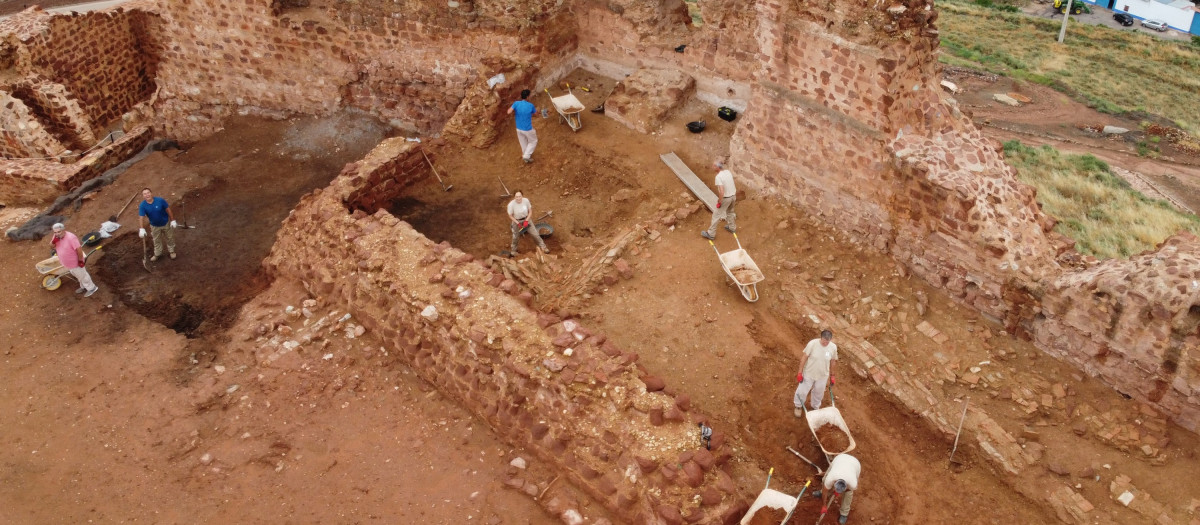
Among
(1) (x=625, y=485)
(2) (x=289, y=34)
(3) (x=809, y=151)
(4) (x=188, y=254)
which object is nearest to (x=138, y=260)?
(4) (x=188, y=254)

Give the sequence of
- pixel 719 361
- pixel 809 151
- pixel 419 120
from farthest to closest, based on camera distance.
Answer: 1. pixel 419 120
2. pixel 809 151
3. pixel 719 361

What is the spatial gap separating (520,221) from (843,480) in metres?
6.08

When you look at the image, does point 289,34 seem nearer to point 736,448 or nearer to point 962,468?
point 736,448

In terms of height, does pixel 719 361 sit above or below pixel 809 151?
below

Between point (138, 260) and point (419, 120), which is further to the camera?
point (419, 120)

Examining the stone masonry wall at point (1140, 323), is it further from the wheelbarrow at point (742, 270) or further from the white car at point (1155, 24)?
the white car at point (1155, 24)

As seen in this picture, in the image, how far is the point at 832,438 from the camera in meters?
8.19

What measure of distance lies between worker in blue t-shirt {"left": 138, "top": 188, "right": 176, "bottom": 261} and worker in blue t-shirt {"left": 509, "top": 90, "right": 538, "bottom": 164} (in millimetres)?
5611

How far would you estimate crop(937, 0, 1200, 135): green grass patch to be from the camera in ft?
79.5

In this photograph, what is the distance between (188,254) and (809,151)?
384 inches

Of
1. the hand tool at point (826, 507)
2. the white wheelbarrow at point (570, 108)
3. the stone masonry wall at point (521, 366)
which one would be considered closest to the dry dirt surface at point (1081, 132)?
the white wheelbarrow at point (570, 108)

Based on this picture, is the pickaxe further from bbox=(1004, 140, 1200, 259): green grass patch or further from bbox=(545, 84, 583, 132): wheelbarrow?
bbox=(1004, 140, 1200, 259): green grass patch

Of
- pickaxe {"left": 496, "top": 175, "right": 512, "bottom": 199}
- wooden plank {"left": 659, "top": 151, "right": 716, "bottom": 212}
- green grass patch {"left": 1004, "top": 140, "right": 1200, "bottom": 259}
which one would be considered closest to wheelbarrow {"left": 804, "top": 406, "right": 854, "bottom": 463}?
wooden plank {"left": 659, "top": 151, "right": 716, "bottom": 212}

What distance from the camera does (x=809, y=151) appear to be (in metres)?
10.9
